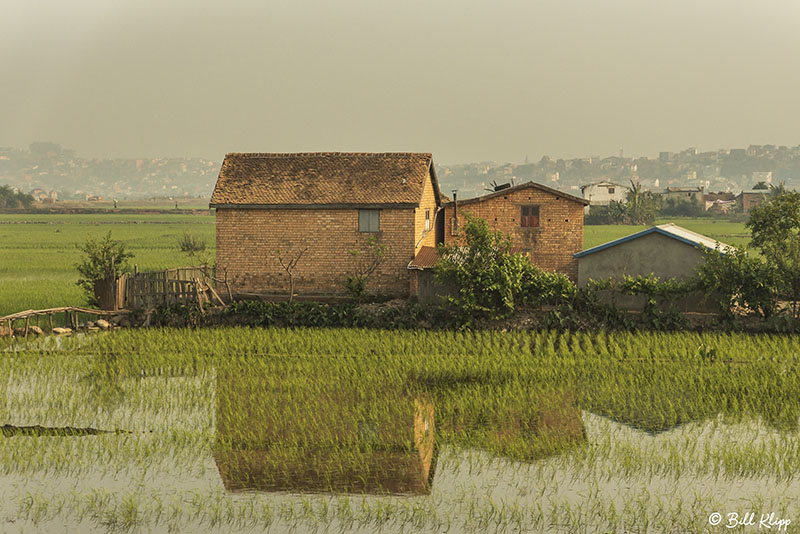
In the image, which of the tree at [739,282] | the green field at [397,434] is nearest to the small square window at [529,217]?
the tree at [739,282]

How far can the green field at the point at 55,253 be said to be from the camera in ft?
105

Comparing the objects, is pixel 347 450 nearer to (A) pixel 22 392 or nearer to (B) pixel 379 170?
(A) pixel 22 392

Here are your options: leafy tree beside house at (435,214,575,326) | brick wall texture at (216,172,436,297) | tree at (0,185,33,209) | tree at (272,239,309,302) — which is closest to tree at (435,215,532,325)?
leafy tree beside house at (435,214,575,326)

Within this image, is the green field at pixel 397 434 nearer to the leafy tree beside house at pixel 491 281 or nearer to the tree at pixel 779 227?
the leafy tree beside house at pixel 491 281

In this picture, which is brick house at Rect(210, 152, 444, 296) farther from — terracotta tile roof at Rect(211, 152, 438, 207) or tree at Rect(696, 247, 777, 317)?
tree at Rect(696, 247, 777, 317)

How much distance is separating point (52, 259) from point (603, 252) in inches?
1357

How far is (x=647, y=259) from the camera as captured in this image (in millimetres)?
29172

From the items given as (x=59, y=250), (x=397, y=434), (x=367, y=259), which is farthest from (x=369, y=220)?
Answer: (x=59, y=250)

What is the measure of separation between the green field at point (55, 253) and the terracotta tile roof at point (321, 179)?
7.10m

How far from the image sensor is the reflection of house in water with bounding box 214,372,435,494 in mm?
12812

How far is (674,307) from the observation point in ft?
84.8

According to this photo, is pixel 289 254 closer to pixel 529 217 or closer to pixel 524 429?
pixel 529 217

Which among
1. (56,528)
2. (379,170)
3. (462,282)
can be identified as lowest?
(56,528)

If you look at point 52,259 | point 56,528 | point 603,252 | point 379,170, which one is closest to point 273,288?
point 379,170
